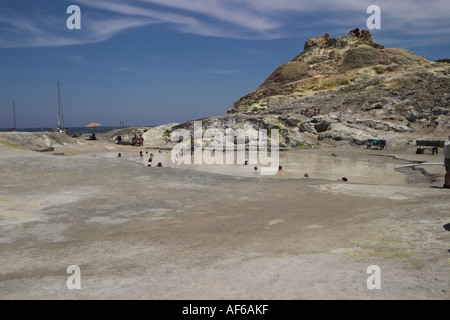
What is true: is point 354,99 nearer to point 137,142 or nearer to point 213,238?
point 137,142

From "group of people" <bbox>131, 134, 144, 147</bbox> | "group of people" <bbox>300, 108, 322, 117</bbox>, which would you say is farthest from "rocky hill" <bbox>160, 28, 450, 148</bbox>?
"group of people" <bbox>131, 134, 144, 147</bbox>

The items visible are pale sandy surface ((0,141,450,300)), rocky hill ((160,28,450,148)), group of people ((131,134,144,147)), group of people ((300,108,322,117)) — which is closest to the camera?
pale sandy surface ((0,141,450,300))

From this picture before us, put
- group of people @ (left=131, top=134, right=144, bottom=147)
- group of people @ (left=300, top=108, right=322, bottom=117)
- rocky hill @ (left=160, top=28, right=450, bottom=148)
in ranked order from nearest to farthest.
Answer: rocky hill @ (left=160, top=28, right=450, bottom=148), group of people @ (left=131, top=134, right=144, bottom=147), group of people @ (left=300, top=108, right=322, bottom=117)

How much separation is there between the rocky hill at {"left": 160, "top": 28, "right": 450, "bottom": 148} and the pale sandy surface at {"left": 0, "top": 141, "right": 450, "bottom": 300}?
2632cm

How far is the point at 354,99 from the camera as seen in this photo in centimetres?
4356

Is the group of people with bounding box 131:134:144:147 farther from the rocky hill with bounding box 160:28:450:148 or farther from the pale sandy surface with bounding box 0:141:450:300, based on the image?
the pale sandy surface with bounding box 0:141:450:300

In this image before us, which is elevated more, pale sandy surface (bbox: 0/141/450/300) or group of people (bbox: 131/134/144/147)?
group of people (bbox: 131/134/144/147)

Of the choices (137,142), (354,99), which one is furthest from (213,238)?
(354,99)

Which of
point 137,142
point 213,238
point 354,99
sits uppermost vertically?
point 354,99

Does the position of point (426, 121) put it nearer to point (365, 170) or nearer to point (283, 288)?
point (365, 170)

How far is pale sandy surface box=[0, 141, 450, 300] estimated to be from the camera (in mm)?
3541

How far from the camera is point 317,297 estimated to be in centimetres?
318

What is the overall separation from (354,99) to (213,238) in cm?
4253

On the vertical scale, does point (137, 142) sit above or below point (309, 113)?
below
